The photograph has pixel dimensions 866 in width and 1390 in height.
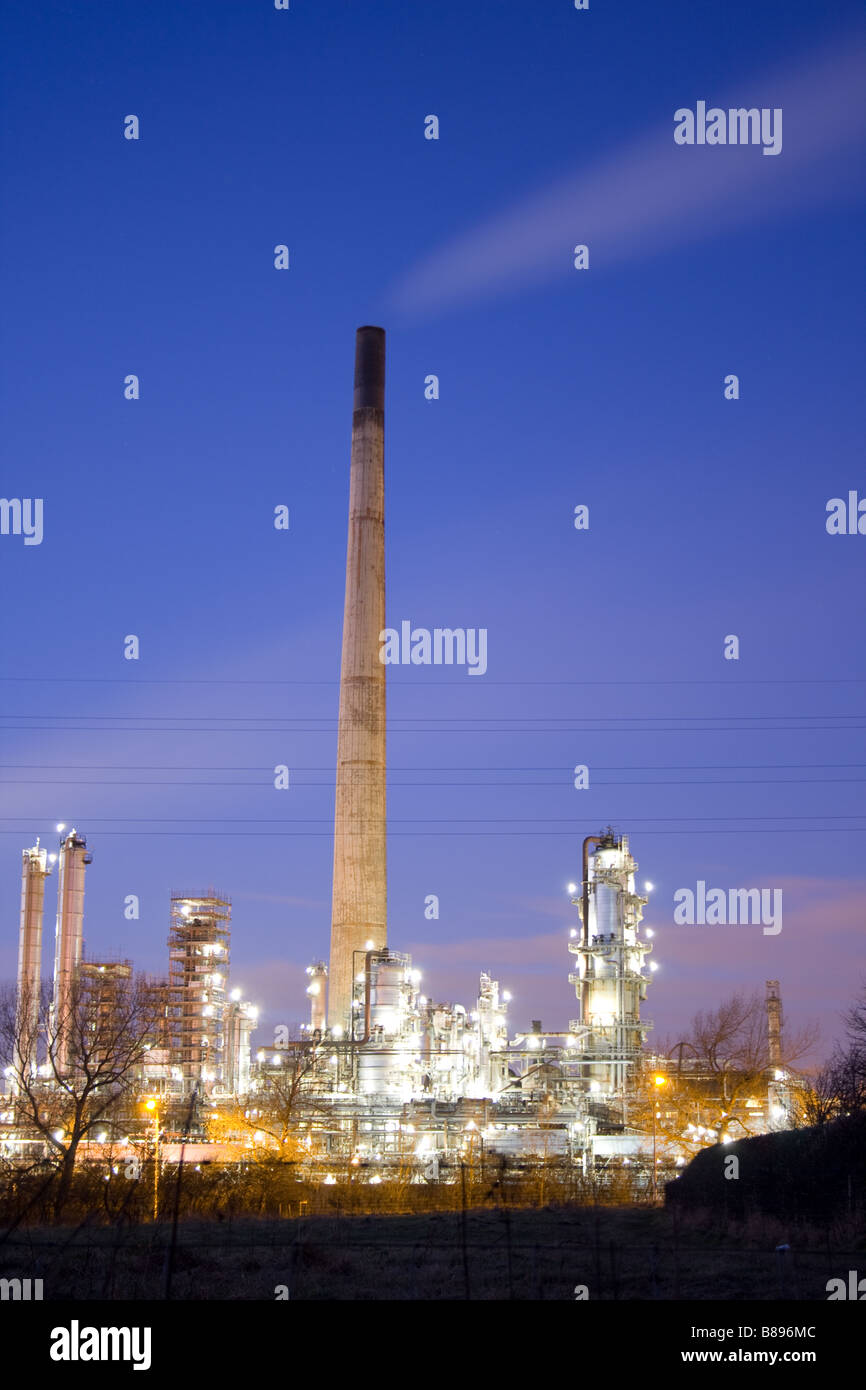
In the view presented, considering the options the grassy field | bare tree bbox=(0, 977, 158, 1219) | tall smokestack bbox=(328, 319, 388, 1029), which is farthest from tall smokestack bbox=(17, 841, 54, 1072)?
the grassy field

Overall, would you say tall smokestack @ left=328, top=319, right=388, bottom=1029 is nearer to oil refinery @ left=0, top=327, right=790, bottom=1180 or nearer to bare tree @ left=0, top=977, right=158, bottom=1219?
oil refinery @ left=0, top=327, right=790, bottom=1180

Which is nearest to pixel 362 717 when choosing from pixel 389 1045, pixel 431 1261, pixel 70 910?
pixel 389 1045

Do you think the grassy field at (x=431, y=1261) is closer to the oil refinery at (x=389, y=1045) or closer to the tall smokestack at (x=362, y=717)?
the oil refinery at (x=389, y=1045)
